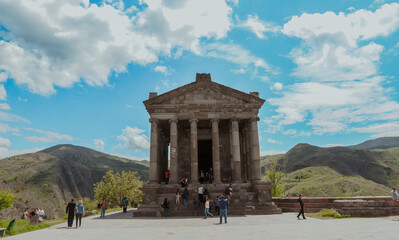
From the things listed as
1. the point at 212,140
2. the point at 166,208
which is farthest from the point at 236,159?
the point at 166,208

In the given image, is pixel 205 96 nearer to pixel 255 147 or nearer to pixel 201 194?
pixel 255 147

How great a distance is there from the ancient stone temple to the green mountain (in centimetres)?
4612

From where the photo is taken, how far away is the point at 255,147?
24094 millimetres

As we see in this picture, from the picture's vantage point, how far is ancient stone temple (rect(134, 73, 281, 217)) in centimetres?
2112

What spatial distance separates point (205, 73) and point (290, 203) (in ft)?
48.6

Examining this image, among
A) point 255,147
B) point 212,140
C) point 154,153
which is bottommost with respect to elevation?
point 154,153

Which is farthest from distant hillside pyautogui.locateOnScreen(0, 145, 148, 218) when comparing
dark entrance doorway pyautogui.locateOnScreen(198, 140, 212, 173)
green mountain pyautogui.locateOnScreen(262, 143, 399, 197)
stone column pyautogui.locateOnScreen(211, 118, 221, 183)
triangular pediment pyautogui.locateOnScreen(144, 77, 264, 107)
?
green mountain pyautogui.locateOnScreen(262, 143, 399, 197)

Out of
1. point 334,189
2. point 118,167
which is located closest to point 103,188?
point 334,189

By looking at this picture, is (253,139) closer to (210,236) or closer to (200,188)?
(200,188)

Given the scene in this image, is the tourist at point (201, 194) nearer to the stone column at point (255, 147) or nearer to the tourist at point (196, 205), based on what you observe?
the tourist at point (196, 205)

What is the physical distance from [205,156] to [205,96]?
9.25 metres

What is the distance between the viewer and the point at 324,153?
11156 cm

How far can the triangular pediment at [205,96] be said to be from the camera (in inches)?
972

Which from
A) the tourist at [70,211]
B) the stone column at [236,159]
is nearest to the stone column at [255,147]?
the stone column at [236,159]
